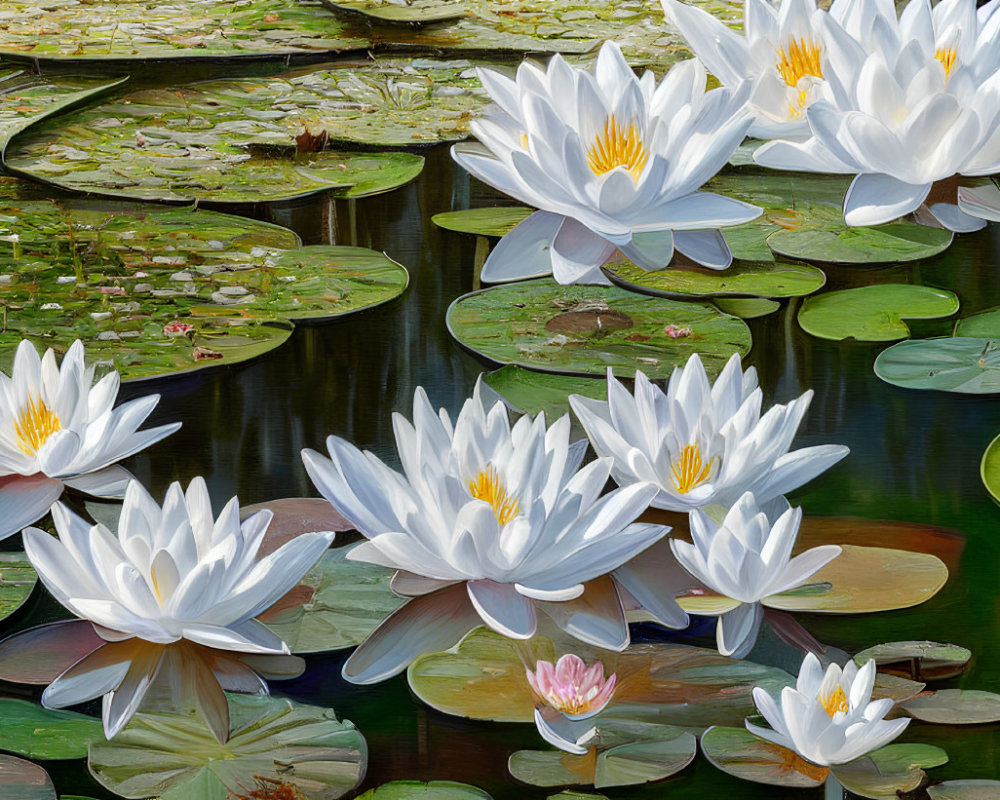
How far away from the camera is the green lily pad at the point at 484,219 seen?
4.26ft

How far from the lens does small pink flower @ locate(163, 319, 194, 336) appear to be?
1067mm

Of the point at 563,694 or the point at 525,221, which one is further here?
the point at 525,221

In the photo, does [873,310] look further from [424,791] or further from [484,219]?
[424,791]

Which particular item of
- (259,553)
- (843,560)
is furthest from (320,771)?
(843,560)

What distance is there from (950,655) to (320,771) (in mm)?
384

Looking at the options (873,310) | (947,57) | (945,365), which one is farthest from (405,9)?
(945,365)

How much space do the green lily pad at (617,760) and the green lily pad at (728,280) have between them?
584 mm

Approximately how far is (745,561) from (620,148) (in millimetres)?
598

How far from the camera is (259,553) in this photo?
763 millimetres

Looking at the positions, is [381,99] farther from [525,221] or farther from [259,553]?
[259,553]

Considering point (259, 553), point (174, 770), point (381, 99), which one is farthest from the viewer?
point (381, 99)

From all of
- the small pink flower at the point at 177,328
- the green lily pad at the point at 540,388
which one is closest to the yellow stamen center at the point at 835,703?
the green lily pad at the point at 540,388

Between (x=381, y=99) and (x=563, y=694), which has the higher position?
(x=381, y=99)

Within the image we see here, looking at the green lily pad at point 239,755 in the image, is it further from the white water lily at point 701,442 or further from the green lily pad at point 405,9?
the green lily pad at point 405,9
